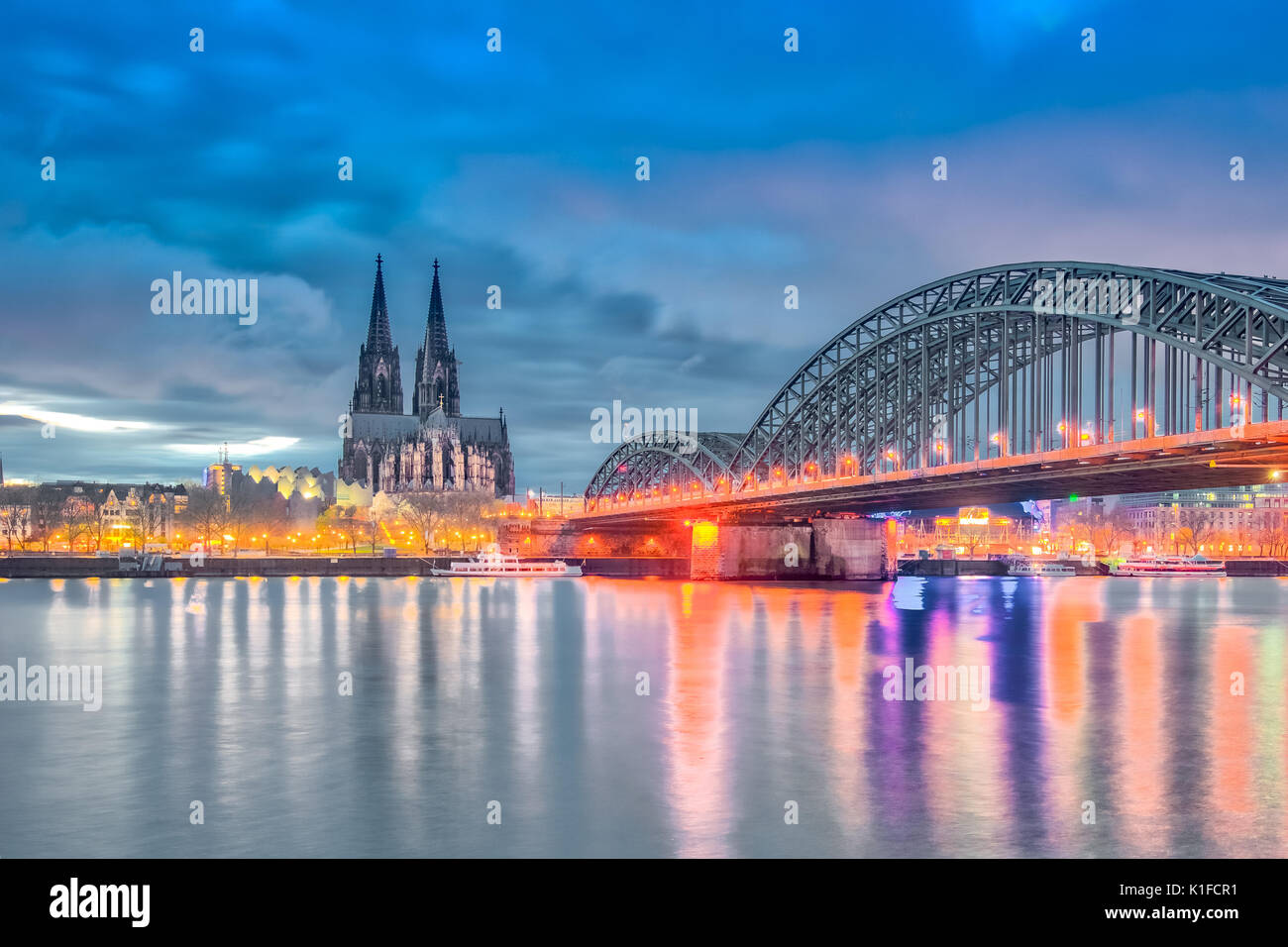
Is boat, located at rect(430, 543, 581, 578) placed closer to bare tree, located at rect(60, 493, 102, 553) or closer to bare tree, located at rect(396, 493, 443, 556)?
bare tree, located at rect(396, 493, 443, 556)

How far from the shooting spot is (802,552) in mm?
102438

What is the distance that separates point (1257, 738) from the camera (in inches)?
947

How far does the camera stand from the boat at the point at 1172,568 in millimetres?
134000

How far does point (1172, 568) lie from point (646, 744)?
131m

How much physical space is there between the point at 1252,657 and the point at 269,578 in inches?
3639

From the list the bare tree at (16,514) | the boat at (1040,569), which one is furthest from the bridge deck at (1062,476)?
the bare tree at (16,514)

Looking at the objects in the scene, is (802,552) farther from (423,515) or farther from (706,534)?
(423,515)

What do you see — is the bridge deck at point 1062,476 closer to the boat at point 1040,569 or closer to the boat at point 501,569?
the boat at point 501,569

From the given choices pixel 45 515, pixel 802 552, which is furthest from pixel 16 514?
pixel 802 552

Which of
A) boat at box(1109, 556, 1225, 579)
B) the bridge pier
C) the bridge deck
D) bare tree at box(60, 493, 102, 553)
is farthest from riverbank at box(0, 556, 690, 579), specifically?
boat at box(1109, 556, 1225, 579)

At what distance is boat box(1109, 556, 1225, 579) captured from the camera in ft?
440

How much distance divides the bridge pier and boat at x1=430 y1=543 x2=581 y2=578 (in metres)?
21.3
